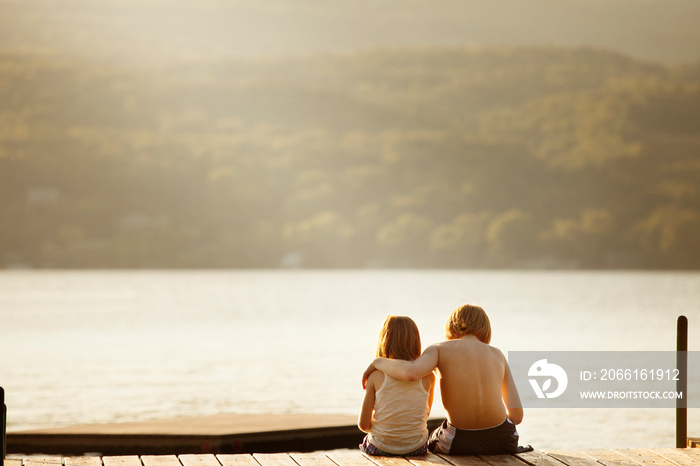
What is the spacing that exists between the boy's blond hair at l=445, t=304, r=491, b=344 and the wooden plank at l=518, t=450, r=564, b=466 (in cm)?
79

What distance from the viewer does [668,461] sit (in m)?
6.05

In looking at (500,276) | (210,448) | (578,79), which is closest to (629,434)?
(210,448)

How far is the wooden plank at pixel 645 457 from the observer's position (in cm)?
600

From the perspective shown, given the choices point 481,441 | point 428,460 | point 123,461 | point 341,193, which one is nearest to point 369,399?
point 428,460

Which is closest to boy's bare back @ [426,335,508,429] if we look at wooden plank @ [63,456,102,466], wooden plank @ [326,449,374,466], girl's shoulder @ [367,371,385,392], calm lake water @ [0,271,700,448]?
girl's shoulder @ [367,371,385,392]

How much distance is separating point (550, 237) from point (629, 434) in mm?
159333

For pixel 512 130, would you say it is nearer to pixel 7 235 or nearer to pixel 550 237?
pixel 550 237

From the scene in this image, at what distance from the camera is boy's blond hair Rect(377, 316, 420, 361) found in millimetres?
5824

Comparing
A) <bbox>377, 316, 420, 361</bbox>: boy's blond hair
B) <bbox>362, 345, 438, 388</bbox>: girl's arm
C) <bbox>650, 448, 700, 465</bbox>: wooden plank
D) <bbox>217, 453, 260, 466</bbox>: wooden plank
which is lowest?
<bbox>217, 453, 260, 466</bbox>: wooden plank

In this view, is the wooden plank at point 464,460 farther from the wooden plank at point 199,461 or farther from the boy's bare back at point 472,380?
the wooden plank at point 199,461

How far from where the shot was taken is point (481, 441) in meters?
6.01

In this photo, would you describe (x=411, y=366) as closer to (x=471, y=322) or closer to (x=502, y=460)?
(x=471, y=322)

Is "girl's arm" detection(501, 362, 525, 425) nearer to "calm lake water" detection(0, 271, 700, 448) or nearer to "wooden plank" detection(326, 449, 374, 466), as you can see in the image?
"wooden plank" detection(326, 449, 374, 466)

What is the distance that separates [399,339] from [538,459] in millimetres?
1200
